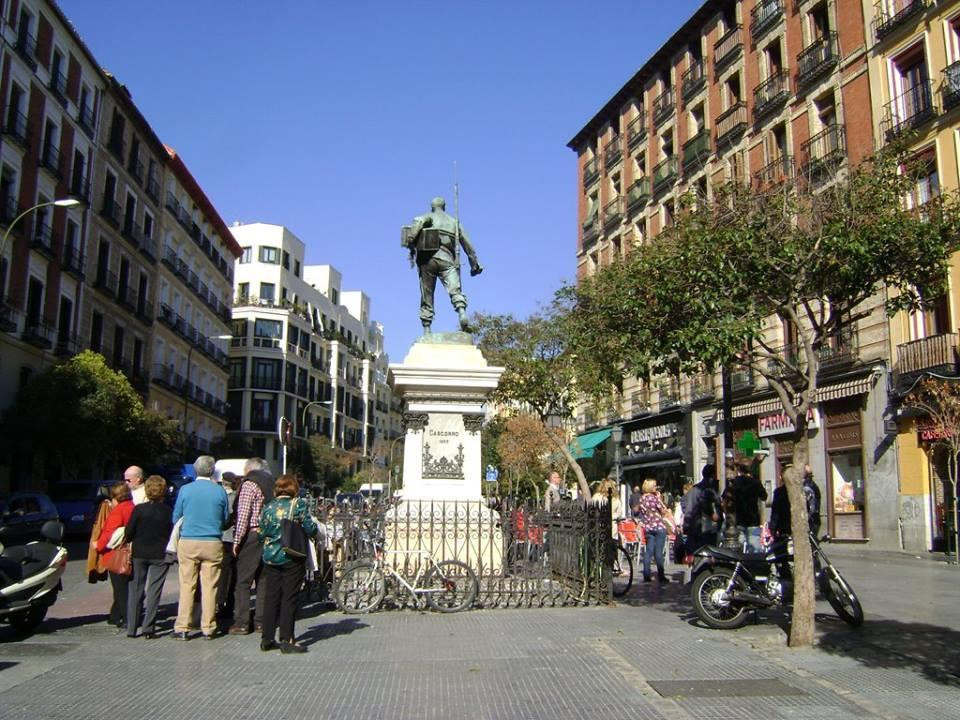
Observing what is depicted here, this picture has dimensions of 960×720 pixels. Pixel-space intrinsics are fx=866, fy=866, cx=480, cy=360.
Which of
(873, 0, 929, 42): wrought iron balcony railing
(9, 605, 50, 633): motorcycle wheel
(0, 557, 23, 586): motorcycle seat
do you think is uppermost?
(873, 0, 929, 42): wrought iron balcony railing

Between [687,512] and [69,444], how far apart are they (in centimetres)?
2414

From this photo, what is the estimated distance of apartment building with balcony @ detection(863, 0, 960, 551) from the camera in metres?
23.0

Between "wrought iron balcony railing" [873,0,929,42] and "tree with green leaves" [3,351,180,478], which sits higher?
"wrought iron balcony railing" [873,0,929,42]

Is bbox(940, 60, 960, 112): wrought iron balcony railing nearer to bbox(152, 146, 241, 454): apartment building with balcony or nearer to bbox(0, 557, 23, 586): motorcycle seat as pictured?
bbox(0, 557, 23, 586): motorcycle seat

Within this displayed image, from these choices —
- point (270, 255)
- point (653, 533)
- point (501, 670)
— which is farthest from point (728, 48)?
point (270, 255)

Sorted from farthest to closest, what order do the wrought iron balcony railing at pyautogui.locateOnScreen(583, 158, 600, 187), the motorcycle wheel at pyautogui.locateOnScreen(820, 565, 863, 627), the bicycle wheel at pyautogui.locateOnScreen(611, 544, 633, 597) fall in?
the wrought iron balcony railing at pyautogui.locateOnScreen(583, 158, 600, 187) < the bicycle wheel at pyautogui.locateOnScreen(611, 544, 633, 597) < the motorcycle wheel at pyautogui.locateOnScreen(820, 565, 863, 627)

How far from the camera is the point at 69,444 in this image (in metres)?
30.2

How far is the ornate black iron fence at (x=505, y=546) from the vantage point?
421 inches

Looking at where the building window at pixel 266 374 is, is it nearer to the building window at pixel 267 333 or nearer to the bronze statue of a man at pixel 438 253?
the building window at pixel 267 333

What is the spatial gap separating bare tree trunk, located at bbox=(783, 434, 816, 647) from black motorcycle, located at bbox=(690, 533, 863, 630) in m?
0.86

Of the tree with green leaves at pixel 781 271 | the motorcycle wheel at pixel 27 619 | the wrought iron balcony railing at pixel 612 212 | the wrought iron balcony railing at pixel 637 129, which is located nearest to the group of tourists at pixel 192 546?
the motorcycle wheel at pixel 27 619

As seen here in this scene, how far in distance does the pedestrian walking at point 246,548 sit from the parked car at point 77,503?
15.9m

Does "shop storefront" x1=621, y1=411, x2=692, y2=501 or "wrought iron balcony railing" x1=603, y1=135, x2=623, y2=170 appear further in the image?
"wrought iron balcony railing" x1=603, y1=135, x2=623, y2=170

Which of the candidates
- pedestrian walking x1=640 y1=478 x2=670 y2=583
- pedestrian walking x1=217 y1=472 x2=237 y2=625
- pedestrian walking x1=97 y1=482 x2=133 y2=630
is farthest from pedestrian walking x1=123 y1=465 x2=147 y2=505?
pedestrian walking x1=640 y1=478 x2=670 y2=583
